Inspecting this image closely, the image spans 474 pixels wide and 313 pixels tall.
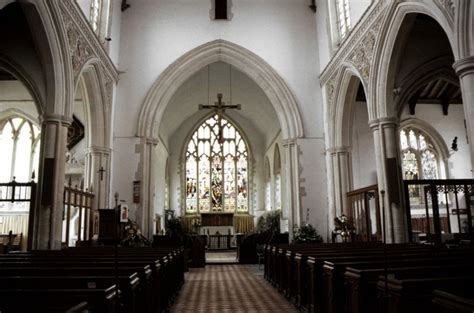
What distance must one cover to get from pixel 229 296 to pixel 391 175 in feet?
14.6

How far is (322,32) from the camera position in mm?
13766

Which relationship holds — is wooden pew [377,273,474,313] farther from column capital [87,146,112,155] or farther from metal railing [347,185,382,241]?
column capital [87,146,112,155]

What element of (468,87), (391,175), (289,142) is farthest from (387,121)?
(289,142)

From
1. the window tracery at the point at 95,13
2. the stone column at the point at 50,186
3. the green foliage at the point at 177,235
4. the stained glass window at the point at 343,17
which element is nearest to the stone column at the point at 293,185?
the green foliage at the point at 177,235

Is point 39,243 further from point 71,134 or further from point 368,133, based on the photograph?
point 368,133

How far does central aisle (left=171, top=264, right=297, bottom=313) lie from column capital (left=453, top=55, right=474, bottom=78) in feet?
13.8

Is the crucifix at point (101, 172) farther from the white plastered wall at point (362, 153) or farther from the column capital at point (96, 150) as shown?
the white plastered wall at point (362, 153)

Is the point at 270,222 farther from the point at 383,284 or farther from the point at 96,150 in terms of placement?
the point at 383,284

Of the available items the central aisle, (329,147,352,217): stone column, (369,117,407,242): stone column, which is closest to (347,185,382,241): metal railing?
(329,147,352,217): stone column

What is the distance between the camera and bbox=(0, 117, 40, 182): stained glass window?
15680 millimetres

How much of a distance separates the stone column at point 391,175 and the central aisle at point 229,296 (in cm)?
292

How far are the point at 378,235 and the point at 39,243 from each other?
25.4 feet

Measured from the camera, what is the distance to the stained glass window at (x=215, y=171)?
2211 centimetres

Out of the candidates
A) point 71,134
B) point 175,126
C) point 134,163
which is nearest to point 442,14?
point 134,163
